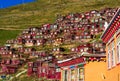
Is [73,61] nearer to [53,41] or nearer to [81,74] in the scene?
[81,74]

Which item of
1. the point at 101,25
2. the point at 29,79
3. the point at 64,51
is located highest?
the point at 101,25

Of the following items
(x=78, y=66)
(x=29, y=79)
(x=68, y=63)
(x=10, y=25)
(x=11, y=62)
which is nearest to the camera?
(x=78, y=66)

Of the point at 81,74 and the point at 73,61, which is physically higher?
the point at 73,61

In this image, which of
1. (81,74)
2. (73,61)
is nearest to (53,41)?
(73,61)

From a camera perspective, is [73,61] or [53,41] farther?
[53,41]

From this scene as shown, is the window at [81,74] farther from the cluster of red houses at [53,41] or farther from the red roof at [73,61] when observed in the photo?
the cluster of red houses at [53,41]

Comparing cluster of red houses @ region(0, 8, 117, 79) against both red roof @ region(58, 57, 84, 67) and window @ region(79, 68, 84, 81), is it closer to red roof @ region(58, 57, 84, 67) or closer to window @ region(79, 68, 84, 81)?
red roof @ region(58, 57, 84, 67)

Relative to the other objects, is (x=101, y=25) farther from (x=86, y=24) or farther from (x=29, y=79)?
(x=29, y=79)

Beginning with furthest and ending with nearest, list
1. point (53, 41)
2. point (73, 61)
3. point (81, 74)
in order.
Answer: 1. point (53, 41)
2. point (73, 61)
3. point (81, 74)

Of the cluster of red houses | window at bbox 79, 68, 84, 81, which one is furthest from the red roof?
the cluster of red houses

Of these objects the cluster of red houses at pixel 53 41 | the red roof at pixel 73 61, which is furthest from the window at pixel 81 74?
the cluster of red houses at pixel 53 41


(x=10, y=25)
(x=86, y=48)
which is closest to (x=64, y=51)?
(x=86, y=48)
